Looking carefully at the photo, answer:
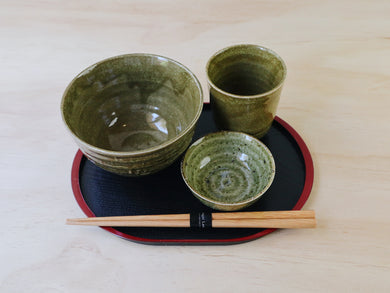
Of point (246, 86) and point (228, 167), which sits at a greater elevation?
point (246, 86)

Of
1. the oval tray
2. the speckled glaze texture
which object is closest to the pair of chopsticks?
the oval tray

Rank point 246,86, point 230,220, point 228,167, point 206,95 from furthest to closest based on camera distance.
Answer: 1. point 206,95
2. point 246,86
3. point 228,167
4. point 230,220

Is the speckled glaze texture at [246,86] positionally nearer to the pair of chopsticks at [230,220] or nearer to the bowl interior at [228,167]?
the bowl interior at [228,167]

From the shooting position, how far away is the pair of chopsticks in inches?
30.7

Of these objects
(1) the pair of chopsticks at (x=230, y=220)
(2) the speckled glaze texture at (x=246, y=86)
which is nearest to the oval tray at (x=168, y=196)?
(1) the pair of chopsticks at (x=230, y=220)

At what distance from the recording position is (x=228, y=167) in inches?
36.4

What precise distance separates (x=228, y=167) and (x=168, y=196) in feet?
0.58

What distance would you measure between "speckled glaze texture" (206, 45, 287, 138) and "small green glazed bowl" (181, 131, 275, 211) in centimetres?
5

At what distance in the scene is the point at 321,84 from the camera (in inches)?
47.1

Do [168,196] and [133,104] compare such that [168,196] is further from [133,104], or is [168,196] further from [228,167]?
[133,104]

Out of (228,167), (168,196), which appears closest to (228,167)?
(228,167)

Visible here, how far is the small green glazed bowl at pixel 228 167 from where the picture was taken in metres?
0.85

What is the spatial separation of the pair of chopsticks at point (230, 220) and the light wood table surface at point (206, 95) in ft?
0.16

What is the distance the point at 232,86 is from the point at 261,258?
49 cm
